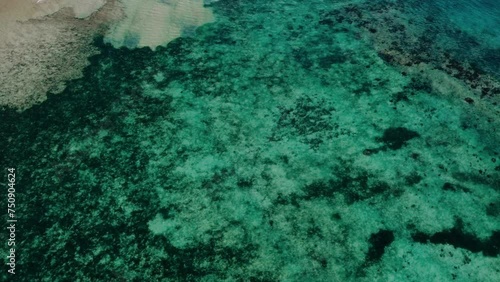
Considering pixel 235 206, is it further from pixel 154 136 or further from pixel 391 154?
pixel 391 154

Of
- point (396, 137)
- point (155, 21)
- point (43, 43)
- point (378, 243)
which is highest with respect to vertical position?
point (155, 21)

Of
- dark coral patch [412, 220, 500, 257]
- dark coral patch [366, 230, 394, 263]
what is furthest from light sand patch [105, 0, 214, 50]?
dark coral patch [412, 220, 500, 257]

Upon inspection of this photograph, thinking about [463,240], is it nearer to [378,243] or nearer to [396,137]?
[378,243]

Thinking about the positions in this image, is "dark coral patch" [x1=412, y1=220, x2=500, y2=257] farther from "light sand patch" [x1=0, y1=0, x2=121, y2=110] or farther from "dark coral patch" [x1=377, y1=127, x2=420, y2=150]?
"light sand patch" [x1=0, y1=0, x2=121, y2=110]

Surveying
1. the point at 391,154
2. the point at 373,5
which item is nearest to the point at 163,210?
the point at 391,154

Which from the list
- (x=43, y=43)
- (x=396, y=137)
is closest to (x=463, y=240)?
(x=396, y=137)

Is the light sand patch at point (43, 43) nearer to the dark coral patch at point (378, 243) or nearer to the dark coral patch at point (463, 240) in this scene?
the dark coral patch at point (378, 243)
